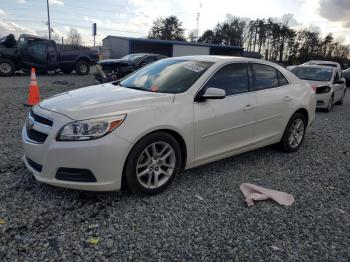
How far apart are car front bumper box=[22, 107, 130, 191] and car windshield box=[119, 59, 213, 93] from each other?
1.14m

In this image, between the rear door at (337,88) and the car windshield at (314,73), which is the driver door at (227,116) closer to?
the car windshield at (314,73)

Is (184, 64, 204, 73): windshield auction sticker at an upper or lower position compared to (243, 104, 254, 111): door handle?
upper

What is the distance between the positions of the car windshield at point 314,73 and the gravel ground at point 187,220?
707 centimetres

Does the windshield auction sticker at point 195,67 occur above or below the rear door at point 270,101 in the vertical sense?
above

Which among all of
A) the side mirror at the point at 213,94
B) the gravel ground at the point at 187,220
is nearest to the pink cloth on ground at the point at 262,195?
the gravel ground at the point at 187,220

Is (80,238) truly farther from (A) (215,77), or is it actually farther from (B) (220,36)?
(B) (220,36)

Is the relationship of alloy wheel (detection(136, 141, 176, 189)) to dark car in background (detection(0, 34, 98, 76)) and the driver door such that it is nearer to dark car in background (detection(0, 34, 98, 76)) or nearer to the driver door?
the driver door

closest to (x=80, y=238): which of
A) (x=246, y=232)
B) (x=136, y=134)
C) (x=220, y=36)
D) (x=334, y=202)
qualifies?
(x=136, y=134)

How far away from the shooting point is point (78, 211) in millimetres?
3211

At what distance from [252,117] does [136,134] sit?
1.91 metres

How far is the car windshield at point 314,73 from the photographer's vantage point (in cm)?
1085

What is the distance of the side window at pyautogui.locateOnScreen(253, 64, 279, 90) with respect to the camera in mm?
4686

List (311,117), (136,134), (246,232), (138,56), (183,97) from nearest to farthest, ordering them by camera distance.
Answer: (246,232) < (136,134) < (183,97) < (311,117) < (138,56)

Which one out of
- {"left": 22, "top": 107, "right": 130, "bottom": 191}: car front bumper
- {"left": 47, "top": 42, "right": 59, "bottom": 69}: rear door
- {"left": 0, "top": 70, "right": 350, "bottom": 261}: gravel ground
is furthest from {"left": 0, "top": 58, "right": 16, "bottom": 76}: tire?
{"left": 22, "top": 107, "right": 130, "bottom": 191}: car front bumper
